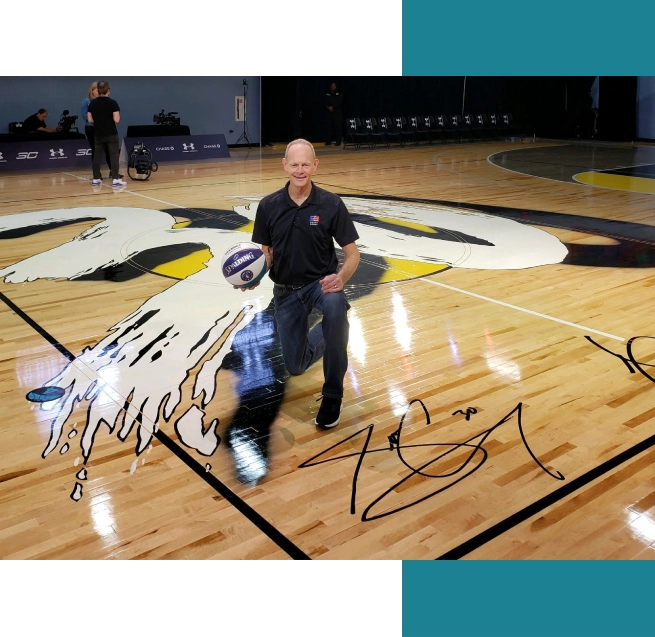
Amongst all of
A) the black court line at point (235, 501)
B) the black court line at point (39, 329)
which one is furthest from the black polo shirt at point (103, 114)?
the black court line at point (235, 501)

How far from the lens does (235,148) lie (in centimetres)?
2031

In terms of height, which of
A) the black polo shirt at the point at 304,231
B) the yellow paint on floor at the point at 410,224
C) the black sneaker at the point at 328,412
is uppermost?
the black polo shirt at the point at 304,231

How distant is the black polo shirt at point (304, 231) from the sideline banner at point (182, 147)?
12537 mm

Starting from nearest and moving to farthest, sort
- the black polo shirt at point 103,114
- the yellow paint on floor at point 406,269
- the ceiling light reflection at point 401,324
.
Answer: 1. the ceiling light reflection at point 401,324
2. the yellow paint on floor at point 406,269
3. the black polo shirt at point 103,114

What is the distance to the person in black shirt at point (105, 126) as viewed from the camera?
12.2 m

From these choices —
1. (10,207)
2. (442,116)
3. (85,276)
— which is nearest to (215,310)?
(85,276)

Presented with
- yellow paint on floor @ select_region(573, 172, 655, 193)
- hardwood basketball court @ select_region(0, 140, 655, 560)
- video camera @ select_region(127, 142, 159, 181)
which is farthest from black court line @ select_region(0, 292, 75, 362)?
yellow paint on floor @ select_region(573, 172, 655, 193)

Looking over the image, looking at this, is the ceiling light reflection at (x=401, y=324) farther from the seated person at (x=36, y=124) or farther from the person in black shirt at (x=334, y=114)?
the person in black shirt at (x=334, y=114)

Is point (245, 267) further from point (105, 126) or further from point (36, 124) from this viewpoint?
point (36, 124)

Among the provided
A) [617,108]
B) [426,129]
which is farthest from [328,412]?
[617,108]

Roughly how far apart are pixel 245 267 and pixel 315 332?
55 cm

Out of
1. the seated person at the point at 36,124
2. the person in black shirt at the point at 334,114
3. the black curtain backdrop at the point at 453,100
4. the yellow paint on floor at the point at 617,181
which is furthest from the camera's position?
the black curtain backdrop at the point at 453,100

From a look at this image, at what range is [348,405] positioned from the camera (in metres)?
4.34

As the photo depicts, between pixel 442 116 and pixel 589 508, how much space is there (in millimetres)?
19672
